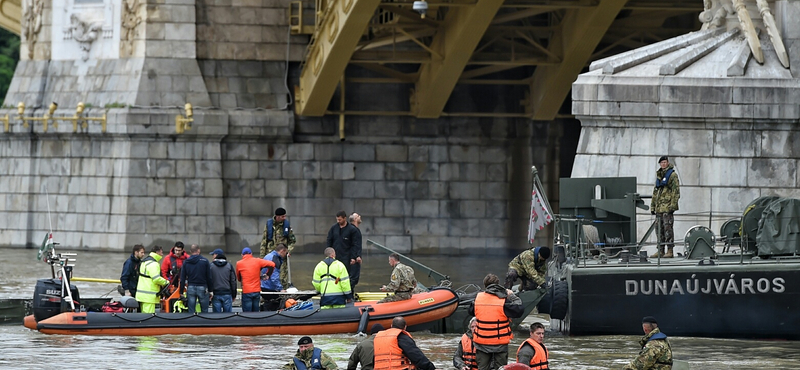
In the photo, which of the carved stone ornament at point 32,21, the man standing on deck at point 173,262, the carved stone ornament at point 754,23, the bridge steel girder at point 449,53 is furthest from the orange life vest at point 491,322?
the carved stone ornament at point 32,21

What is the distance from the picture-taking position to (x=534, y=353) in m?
15.2

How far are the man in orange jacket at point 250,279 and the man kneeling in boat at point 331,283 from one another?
2.78ft

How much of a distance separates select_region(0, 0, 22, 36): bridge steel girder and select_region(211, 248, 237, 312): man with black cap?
2104cm

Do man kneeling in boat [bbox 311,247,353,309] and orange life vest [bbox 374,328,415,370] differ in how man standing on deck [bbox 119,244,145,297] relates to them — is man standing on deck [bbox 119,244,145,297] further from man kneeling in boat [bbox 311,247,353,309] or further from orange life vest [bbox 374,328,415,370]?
orange life vest [bbox 374,328,415,370]

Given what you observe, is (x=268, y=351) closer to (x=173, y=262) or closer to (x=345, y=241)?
(x=173, y=262)

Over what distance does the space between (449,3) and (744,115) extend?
28.8 ft

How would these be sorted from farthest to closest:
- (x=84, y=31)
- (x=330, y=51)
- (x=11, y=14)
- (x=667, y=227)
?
(x=11, y=14)
(x=84, y=31)
(x=330, y=51)
(x=667, y=227)

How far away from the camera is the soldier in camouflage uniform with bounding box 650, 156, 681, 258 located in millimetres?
21953

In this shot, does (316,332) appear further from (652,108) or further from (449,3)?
(449,3)

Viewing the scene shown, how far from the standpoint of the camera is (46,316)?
21.9 m

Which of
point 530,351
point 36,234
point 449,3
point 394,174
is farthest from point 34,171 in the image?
point 530,351

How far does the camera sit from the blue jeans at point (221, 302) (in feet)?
71.8

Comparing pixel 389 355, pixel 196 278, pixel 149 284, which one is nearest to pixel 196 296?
pixel 196 278

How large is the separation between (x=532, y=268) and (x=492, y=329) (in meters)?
5.38
